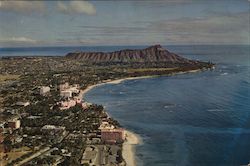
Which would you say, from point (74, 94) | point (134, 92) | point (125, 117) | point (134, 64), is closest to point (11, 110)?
point (125, 117)

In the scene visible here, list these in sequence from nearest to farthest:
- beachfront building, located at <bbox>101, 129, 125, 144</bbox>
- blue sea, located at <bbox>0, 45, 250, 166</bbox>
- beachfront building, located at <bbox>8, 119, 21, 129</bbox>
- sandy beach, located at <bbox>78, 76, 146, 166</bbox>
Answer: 1. sandy beach, located at <bbox>78, 76, 146, 166</bbox>
2. blue sea, located at <bbox>0, 45, 250, 166</bbox>
3. beachfront building, located at <bbox>101, 129, 125, 144</bbox>
4. beachfront building, located at <bbox>8, 119, 21, 129</bbox>

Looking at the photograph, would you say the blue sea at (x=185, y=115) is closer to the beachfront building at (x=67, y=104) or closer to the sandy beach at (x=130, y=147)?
the sandy beach at (x=130, y=147)

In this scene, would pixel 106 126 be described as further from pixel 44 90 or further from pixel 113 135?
pixel 44 90

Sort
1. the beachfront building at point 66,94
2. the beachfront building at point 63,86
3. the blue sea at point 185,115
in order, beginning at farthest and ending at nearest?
1. the beachfront building at point 63,86
2. the beachfront building at point 66,94
3. the blue sea at point 185,115

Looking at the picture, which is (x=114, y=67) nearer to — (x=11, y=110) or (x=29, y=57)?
(x=29, y=57)

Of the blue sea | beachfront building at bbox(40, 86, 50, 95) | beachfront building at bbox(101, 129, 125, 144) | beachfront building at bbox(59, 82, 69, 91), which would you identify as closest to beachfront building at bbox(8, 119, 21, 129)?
the blue sea

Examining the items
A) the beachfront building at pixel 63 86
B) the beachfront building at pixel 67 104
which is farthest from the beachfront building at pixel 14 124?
the beachfront building at pixel 63 86

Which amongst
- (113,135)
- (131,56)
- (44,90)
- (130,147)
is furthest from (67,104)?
(131,56)

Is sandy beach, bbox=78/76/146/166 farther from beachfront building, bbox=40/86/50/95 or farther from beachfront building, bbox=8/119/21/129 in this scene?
beachfront building, bbox=40/86/50/95
